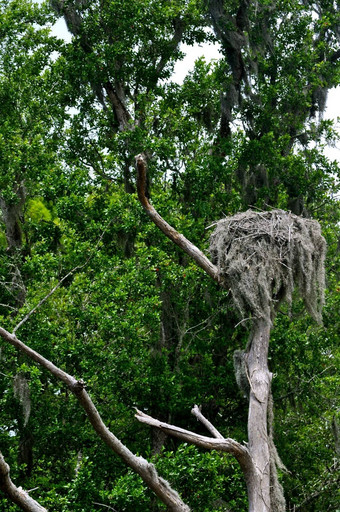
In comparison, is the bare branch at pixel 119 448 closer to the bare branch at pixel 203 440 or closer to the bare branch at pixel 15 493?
the bare branch at pixel 203 440

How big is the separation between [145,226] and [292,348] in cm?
317

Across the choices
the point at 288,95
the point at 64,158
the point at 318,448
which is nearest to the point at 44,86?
the point at 64,158

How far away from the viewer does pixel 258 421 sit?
6.80 metres

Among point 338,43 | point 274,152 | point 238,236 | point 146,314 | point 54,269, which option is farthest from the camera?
point 338,43

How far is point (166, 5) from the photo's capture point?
1312 centimetres

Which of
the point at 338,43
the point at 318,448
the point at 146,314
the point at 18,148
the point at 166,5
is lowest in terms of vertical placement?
the point at 318,448

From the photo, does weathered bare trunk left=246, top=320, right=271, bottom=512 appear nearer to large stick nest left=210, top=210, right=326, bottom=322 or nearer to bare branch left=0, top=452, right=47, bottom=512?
large stick nest left=210, top=210, right=326, bottom=322

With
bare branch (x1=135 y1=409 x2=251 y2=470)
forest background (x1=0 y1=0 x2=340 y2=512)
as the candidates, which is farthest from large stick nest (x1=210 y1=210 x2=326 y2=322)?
forest background (x1=0 y1=0 x2=340 y2=512)

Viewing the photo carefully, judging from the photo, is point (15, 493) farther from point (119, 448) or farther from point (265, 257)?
point (265, 257)

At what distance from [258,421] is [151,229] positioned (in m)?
4.77

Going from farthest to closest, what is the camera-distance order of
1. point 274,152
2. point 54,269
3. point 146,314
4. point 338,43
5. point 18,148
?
point 338,43, point 274,152, point 18,148, point 54,269, point 146,314

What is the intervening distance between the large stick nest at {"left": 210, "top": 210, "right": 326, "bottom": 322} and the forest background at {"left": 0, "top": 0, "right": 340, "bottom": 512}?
88.5 inches

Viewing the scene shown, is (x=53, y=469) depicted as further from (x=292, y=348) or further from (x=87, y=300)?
(x=292, y=348)

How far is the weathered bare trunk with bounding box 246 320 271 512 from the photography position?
6.37 m
